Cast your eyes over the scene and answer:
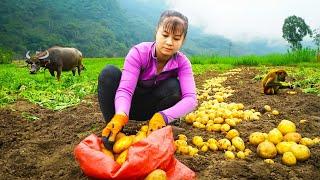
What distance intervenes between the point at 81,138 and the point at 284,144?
2183 mm

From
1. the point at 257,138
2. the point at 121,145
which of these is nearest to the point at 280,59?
the point at 257,138

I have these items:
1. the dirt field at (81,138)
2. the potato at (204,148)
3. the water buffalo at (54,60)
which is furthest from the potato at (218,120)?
the water buffalo at (54,60)

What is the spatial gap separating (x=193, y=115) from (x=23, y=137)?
205 cm

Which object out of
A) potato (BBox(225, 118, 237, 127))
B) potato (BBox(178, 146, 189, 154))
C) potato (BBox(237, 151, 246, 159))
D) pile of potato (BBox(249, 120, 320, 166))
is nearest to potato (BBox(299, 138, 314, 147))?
pile of potato (BBox(249, 120, 320, 166))

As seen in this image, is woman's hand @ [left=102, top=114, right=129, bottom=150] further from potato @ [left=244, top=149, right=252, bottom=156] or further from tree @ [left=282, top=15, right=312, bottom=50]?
tree @ [left=282, top=15, right=312, bottom=50]

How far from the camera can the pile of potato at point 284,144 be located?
11.5 feet

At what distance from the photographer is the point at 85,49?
123000 millimetres

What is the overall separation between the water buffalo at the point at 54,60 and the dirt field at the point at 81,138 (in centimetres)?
803

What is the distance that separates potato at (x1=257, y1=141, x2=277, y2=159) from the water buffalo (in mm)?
11514

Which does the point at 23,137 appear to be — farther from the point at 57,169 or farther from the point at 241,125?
the point at 241,125

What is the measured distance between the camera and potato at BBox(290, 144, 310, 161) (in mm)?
3490

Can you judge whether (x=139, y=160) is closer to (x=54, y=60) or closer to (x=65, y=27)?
(x=54, y=60)

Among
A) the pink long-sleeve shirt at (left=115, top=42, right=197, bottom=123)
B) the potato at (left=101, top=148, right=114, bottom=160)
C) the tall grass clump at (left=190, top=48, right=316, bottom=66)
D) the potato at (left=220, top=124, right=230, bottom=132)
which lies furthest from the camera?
the tall grass clump at (left=190, top=48, right=316, bottom=66)

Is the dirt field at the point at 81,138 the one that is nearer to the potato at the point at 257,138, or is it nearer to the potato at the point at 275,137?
the potato at the point at 257,138
